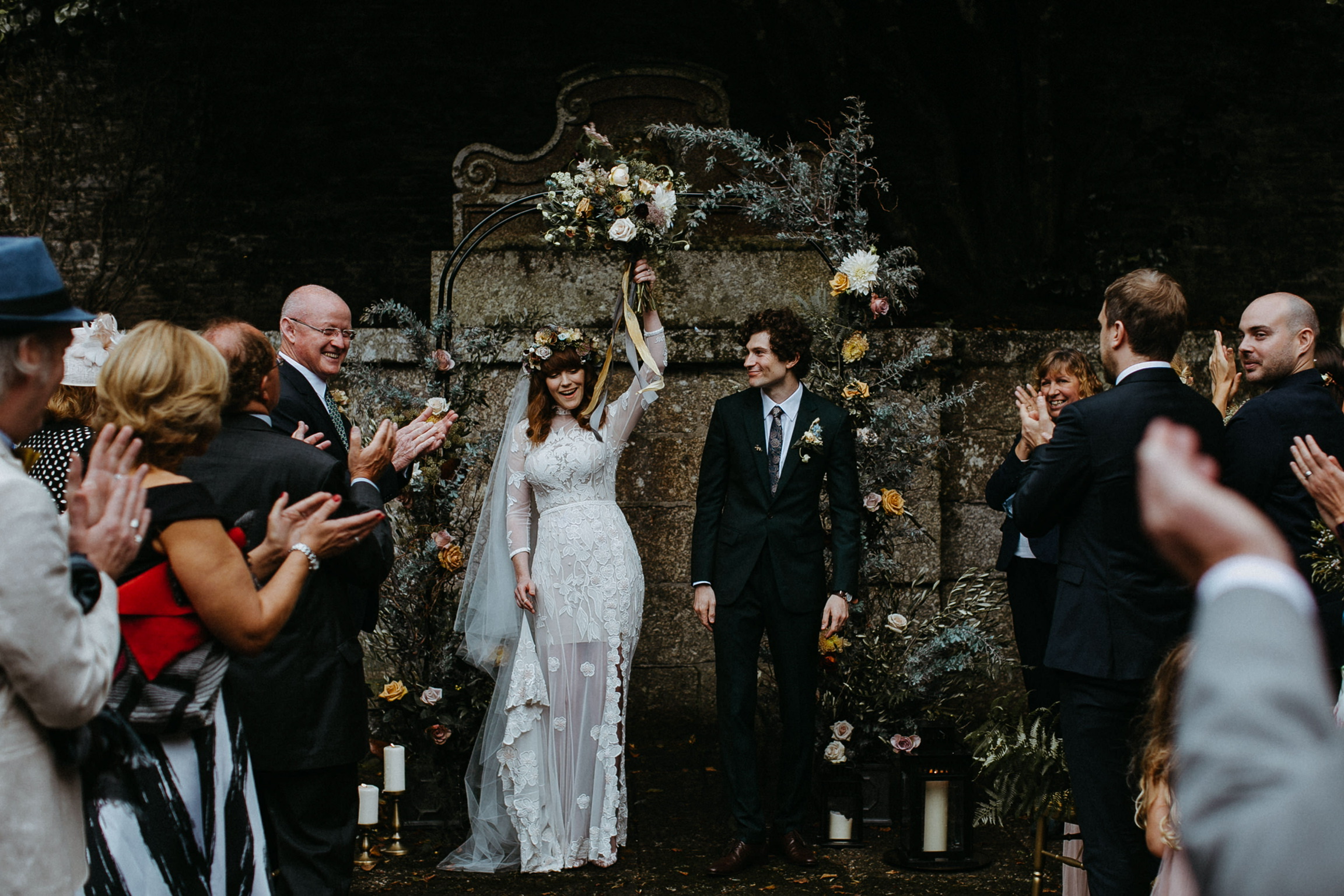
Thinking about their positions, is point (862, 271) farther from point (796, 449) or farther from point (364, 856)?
point (364, 856)

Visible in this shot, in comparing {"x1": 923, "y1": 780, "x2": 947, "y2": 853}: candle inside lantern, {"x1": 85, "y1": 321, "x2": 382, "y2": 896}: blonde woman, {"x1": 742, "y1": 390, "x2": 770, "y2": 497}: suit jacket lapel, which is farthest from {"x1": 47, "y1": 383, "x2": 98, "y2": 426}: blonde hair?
{"x1": 923, "y1": 780, "x2": 947, "y2": 853}: candle inside lantern

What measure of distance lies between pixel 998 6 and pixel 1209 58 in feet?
7.66

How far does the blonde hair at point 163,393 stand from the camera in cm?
210

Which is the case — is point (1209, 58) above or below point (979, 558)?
above

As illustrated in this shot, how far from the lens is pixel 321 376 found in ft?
12.5

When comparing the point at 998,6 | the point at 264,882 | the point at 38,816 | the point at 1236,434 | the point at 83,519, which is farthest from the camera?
the point at 998,6

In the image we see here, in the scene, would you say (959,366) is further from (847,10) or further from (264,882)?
(264,882)

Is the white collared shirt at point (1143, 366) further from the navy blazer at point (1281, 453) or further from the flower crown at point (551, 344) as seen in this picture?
the flower crown at point (551, 344)

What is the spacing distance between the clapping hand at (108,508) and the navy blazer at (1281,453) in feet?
9.68

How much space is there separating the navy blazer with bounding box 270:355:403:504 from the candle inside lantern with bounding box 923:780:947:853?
7.81ft

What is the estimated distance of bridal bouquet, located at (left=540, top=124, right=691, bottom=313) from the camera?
14.0 feet

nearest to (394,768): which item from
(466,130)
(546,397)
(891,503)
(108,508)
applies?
(546,397)

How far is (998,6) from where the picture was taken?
25.3 ft

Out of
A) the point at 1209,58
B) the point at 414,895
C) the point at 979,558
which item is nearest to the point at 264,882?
the point at 414,895
